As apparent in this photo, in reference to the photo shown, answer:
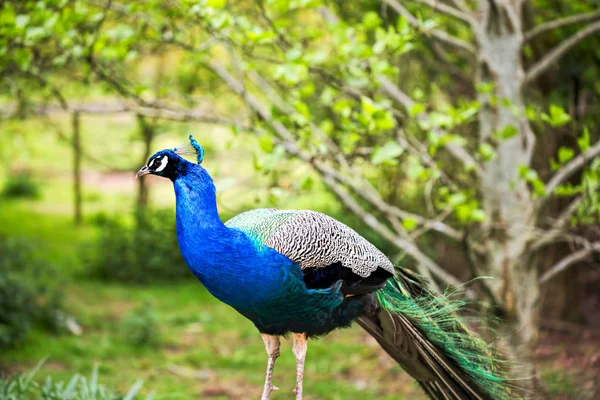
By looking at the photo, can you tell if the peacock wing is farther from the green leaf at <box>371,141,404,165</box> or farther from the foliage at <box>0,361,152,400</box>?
the foliage at <box>0,361,152,400</box>

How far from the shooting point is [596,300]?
21.7ft

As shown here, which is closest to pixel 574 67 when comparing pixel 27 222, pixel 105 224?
pixel 105 224

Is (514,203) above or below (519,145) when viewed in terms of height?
below

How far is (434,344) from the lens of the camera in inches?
108

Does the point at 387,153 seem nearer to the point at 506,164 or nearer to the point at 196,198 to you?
the point at 506,164

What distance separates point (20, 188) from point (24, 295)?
6.92 meters

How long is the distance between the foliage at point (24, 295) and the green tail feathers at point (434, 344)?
353 cm

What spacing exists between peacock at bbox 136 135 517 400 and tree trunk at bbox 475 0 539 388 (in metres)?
1.41

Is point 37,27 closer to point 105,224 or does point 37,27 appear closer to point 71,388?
point 71,388

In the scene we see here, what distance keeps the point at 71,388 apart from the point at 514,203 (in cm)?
258

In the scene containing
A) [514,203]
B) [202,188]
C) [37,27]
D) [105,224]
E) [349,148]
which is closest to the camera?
[202,188]

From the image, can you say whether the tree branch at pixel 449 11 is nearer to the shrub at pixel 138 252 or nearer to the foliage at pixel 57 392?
the foliage at pixel 57 392

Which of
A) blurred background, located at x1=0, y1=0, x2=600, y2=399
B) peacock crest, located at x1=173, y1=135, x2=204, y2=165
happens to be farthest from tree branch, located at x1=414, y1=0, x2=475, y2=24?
peacock crest, located at x1=173, y1=135, x2=204, y2=165

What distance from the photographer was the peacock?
2205mm
